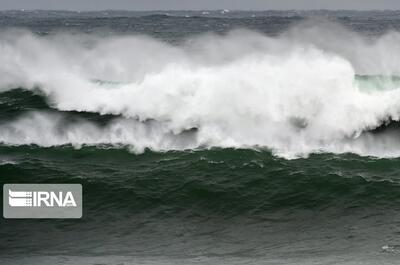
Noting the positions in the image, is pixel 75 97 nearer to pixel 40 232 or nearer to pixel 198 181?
pixel 198 181

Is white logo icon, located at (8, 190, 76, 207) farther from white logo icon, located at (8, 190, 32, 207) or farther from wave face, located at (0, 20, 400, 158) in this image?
wave face, located at (0, 20, 400, 158)

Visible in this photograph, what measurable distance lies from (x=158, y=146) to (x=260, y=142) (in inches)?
115

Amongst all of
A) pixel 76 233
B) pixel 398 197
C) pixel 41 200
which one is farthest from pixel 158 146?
pixel 398 197

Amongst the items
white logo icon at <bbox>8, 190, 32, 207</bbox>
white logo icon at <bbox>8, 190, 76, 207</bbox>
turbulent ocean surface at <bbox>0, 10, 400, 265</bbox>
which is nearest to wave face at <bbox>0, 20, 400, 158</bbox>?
turbulent ocean surface at <bbox>0, 10, 400, 265</bbox>

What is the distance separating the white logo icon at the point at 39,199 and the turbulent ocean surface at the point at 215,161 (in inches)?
20.9

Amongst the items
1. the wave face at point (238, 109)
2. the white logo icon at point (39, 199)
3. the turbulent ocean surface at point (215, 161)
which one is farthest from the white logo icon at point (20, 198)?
the wave face at point (238, 109)

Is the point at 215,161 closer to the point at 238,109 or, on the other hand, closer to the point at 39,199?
the point at 238,109

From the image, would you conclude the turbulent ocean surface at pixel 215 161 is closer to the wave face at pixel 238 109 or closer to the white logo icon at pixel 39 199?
the wave face at pixel 238 109

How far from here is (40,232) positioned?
11.9m

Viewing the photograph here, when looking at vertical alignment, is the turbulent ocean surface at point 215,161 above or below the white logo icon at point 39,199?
above

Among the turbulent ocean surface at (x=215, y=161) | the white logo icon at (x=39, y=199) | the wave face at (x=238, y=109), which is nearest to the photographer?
the turbulent ocean surface at (x=215, y=161)

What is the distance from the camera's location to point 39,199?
1346 cm

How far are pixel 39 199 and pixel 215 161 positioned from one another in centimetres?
465

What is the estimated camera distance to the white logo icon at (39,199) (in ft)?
43.1
